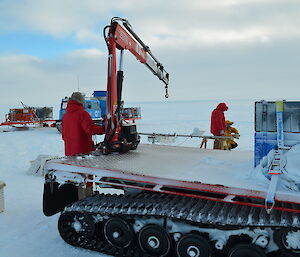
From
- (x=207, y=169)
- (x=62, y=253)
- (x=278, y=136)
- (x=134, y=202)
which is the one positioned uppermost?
(x=278, y=136)

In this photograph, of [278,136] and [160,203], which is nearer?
[278,136]

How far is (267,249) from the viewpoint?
332 cm

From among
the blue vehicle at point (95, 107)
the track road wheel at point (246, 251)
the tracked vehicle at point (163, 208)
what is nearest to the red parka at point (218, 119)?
the tracked vehicle at point (163, 208)

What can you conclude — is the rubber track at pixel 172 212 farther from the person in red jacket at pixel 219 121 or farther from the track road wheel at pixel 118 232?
the person in red jacket at pixel 219 121

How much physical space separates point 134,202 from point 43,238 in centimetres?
153

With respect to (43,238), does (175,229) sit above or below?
above

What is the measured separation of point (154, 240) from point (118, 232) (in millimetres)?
502

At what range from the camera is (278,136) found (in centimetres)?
351

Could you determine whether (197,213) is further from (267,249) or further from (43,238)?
(43,238)

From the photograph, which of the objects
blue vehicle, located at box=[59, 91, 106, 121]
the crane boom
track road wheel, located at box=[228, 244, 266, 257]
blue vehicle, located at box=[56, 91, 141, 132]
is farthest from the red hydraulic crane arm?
blue vehicle, located at box=[59, 91, 106, 121]

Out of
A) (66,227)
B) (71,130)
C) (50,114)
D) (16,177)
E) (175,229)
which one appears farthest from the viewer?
(50,114)

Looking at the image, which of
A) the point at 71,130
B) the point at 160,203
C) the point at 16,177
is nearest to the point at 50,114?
the point at 16,177

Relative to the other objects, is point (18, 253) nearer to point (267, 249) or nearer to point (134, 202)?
point (134, 202)

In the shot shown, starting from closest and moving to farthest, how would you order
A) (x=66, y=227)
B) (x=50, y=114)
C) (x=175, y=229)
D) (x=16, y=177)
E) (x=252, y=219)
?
(x=252, y=219), (x=175, y=229), (x=66, y=227), (x=16, y=177), (x=50, y=114)
